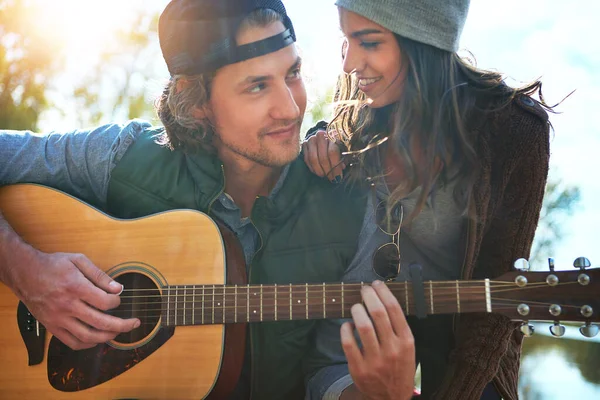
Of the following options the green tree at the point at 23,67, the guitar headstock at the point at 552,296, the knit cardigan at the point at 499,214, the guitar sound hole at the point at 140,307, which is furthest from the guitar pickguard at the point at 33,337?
the green tree at the point at 23,67

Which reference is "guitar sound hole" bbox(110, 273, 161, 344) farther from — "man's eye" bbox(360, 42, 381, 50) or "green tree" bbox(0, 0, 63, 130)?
"green tree" bbox(0, 0, 63, 130)

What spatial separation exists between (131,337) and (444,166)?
3.89ft

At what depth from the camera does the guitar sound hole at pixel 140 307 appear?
5.61 ft

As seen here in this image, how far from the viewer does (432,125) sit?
73.1 inches

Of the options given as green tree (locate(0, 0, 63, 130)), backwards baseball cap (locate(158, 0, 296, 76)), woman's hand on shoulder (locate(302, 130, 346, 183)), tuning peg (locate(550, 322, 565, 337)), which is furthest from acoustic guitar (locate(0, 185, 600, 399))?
green tree (locate(0, 0, 63, 130))

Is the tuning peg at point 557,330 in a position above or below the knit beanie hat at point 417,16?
below

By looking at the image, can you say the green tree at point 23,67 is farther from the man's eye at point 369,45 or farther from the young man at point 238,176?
the man's eye at point 369,45

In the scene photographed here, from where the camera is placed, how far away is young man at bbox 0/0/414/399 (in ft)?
6.19

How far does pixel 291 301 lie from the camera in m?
1.63

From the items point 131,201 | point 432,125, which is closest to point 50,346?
point 131,201

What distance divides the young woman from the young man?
0.16 metres

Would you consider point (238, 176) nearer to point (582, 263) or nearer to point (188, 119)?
point (188, 119)

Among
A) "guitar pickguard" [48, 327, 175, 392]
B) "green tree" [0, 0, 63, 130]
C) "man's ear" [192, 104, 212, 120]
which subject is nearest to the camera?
"guitar pickguard" [48, 327, 175, 392]

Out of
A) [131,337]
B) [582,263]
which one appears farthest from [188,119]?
[582,263]
